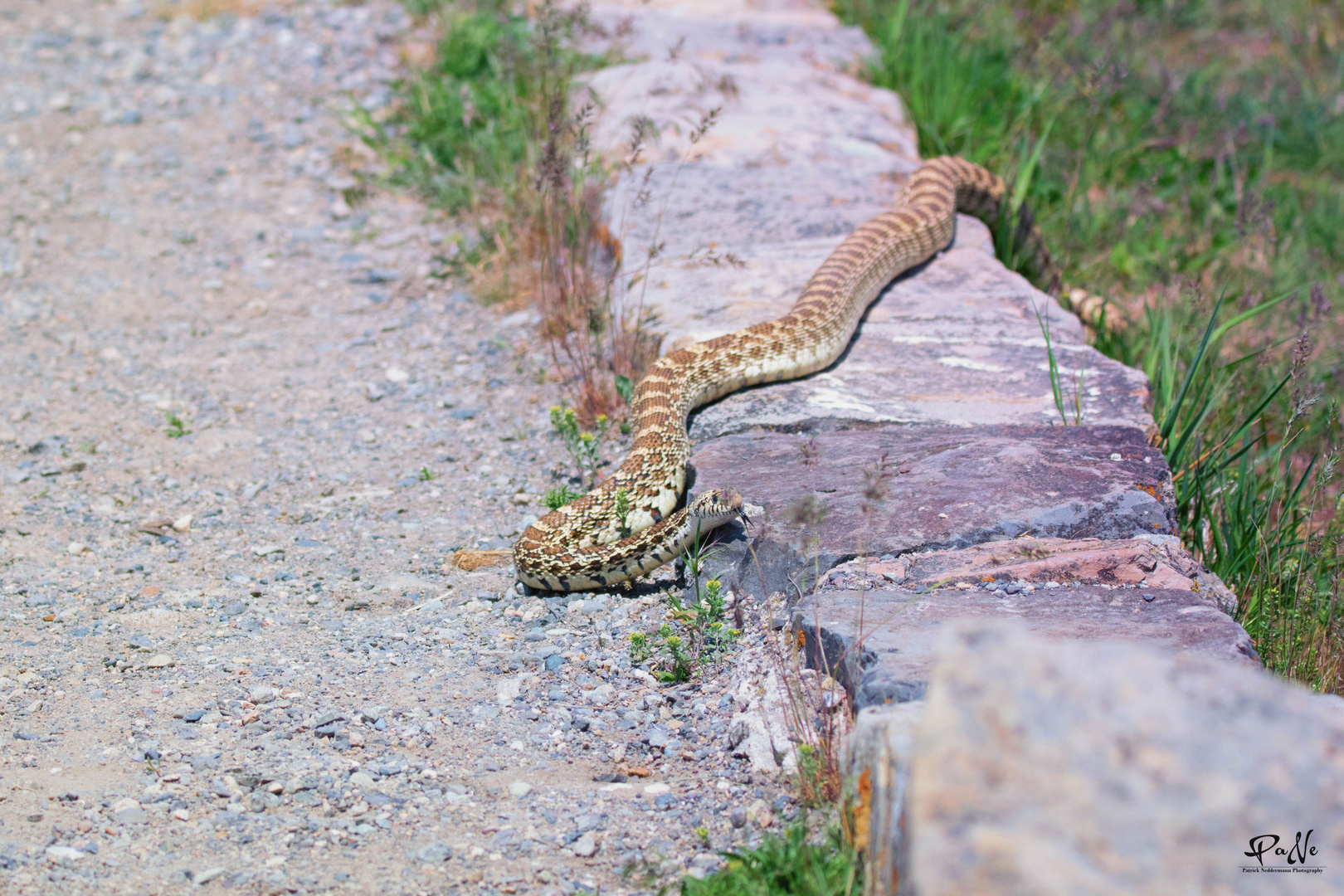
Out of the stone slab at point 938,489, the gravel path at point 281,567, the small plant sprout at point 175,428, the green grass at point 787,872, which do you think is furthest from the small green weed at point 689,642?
the small plant sprout at point 175,428

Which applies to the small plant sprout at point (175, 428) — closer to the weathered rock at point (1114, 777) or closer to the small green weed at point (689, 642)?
the small green weed at point (689, 642)

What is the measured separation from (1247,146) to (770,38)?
480cm

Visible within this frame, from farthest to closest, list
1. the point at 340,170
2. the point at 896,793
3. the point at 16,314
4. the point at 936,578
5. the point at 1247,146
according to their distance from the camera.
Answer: the point at 1247,146, the point at 340,170, the point at 16,314, the point at 936,578, the point at 896,793

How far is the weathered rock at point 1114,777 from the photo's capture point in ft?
5.41

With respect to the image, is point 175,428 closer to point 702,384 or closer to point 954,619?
point 702,384

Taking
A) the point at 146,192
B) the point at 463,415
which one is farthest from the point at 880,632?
the point at 146,192

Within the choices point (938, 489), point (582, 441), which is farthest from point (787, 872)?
point (582, 441)

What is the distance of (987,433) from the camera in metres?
5.10

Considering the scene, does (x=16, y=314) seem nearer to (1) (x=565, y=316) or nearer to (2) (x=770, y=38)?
(1) (x=565, y=316)

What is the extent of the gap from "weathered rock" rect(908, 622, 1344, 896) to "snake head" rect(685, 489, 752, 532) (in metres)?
2.59

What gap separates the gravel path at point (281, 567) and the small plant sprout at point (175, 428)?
8cm

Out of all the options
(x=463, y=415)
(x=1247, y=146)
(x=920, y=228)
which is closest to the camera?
(x=463, y=415)

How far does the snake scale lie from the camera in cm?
465

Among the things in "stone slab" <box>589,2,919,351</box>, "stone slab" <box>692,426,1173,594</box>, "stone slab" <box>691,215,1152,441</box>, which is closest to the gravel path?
"stone slab" <box>692,426,1173,594</box>
